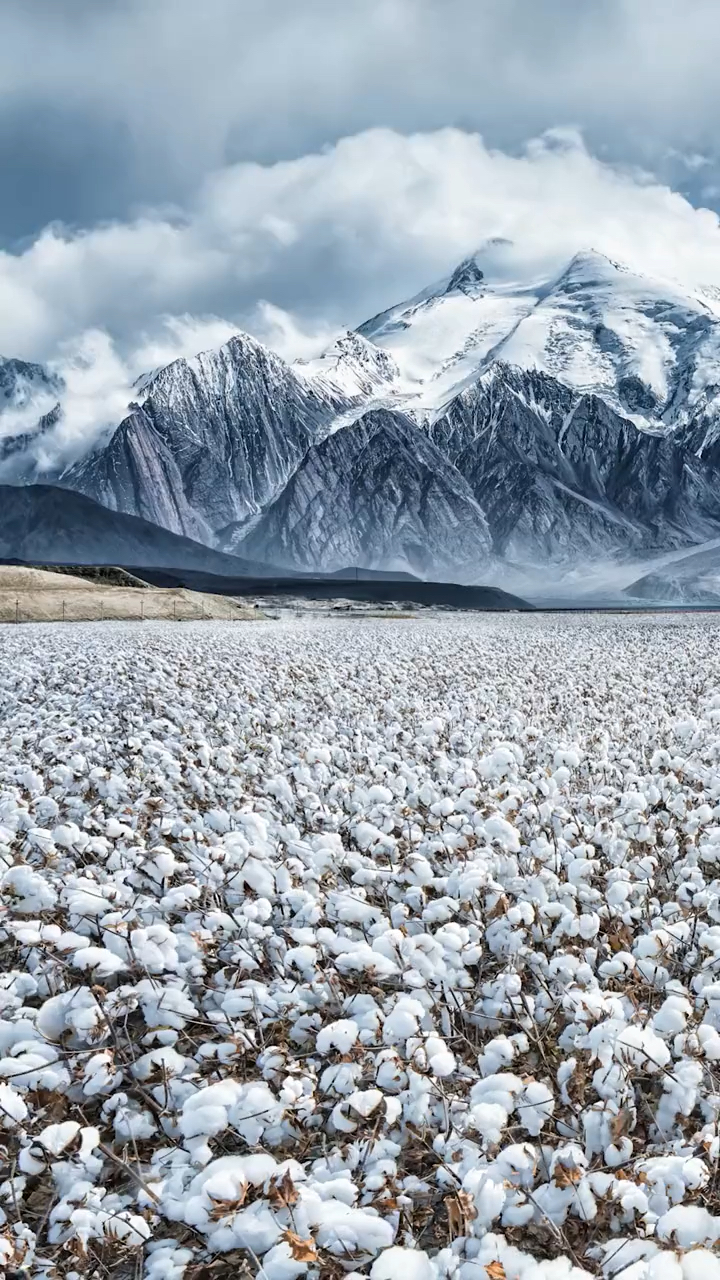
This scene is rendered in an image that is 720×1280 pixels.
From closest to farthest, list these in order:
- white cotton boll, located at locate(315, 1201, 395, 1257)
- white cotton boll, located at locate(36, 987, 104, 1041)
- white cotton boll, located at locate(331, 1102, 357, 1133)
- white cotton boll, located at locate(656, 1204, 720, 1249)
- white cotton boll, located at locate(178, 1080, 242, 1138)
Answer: white cotton boll, located at locate(656, 1204, 720, 1249) → white cotton boll, located at locate(315, 1201, 395, 1257) → white cotton boll, located at locate(178, 1080, 242, 1138) → white cotton boll, located at locate(331, 1102, 357, 1133) → white cotton boll, located at locate(36, 987, 104, 1041)

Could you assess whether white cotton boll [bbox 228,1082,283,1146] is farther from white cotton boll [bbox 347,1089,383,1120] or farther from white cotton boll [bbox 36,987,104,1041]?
white cotton boll [bbox 36,987,104,1041]

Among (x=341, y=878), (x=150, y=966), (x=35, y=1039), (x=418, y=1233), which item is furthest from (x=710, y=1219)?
(x=341, y=878)

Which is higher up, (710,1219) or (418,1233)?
(710,1219)

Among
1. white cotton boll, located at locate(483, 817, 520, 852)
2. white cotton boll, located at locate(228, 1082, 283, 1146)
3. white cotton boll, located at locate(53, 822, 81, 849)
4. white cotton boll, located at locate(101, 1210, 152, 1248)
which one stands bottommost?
white cotton boll, located at locate(101, 1210, 152, 1248)

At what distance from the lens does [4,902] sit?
592cm

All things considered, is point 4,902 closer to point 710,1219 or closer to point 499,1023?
point 499,1023

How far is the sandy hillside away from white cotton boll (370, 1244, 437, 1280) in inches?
2226

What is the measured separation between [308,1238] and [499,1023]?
2005mm

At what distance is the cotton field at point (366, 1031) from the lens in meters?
3.19

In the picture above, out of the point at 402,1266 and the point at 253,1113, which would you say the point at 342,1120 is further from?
the point at 402,1266

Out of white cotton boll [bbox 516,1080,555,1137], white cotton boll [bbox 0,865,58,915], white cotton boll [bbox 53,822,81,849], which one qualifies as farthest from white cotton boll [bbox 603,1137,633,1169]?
white cotton boll [bbox 53,822,81,849]

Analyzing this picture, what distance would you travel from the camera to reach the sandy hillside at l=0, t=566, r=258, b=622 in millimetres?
56875

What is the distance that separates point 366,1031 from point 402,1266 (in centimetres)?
128

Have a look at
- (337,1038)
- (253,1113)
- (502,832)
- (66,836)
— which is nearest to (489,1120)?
(337,1038)
